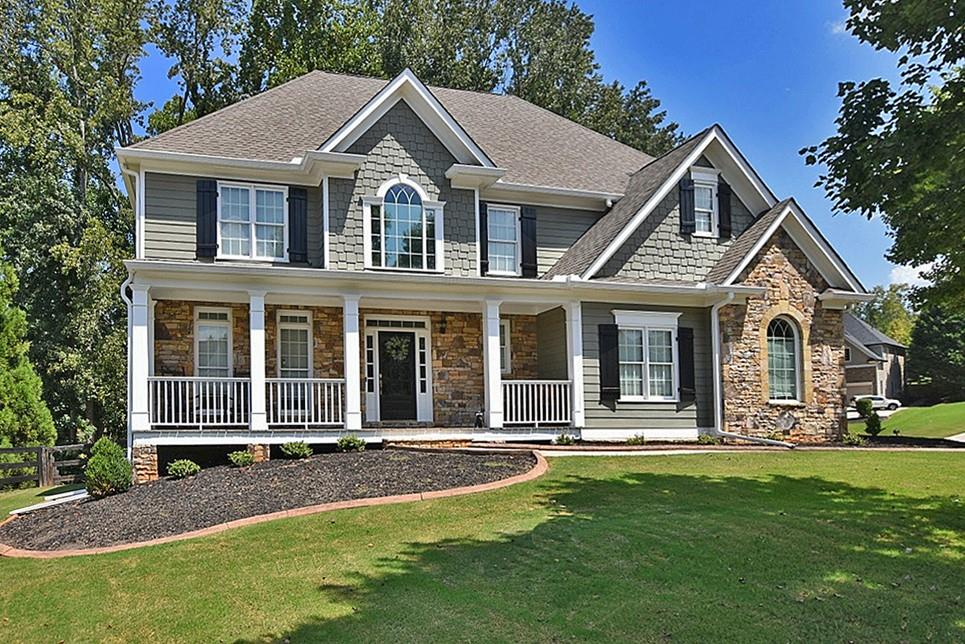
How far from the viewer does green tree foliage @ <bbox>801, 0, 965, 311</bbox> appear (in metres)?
8.45

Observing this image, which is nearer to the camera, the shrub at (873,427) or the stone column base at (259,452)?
the stone column base at (259,452)

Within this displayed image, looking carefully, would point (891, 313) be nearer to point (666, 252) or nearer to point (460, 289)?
point (666, 252)

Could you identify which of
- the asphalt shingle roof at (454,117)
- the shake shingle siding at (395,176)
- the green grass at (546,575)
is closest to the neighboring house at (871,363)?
the asphalt shingle roof at (454,117)

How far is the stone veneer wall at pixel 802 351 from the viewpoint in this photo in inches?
689

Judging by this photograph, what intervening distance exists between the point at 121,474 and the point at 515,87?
26.3 meters

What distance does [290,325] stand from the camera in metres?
17.1

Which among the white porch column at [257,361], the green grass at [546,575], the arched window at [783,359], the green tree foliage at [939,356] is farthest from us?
the green tree foliage at [939,356]

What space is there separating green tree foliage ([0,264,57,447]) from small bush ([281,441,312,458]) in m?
9.57

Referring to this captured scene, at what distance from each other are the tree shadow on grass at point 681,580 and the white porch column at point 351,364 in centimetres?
636

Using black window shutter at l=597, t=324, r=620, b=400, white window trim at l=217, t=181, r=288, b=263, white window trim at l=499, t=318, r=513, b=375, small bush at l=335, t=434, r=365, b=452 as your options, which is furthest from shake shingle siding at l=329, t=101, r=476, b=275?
small bush at l=335, t=434, r=365, b=452

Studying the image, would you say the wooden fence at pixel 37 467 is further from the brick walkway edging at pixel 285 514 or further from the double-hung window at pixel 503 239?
the double-hung window at pixel 503 239

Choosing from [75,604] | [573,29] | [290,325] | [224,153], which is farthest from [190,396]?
[573,29]

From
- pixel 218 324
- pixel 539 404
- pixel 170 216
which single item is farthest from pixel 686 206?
pixel 170 216

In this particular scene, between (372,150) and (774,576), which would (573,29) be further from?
(774,576)
